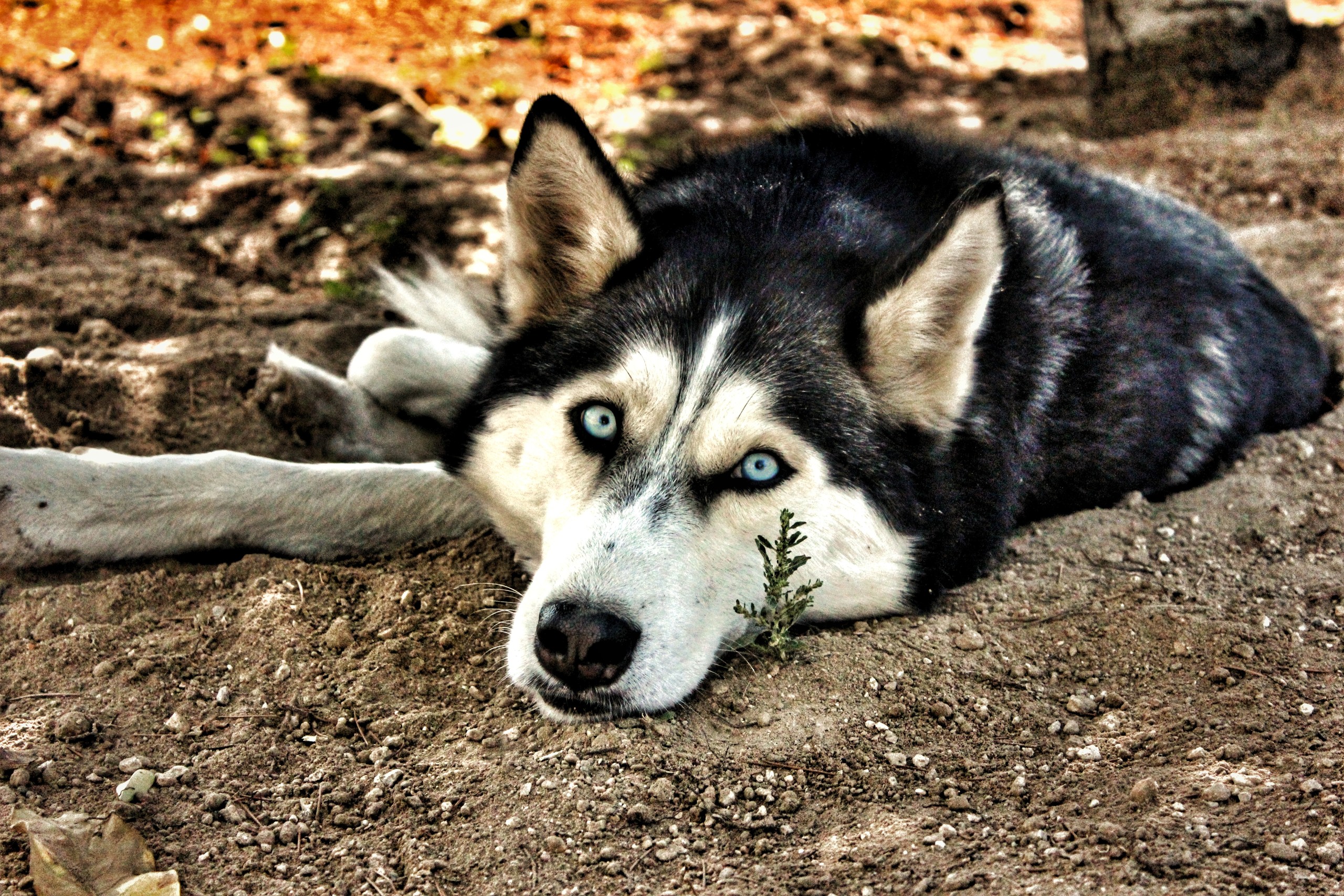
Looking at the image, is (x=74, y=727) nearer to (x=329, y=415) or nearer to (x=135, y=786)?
(x=135, y=786)

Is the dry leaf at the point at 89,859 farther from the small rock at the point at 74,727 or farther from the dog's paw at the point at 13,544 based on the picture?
the dog's paw at the point at 13,544

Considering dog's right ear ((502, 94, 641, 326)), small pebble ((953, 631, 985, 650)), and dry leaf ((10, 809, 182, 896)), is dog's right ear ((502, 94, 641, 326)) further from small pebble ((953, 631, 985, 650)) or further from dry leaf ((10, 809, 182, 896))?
dry leaf ((10, 809, 182, 896))

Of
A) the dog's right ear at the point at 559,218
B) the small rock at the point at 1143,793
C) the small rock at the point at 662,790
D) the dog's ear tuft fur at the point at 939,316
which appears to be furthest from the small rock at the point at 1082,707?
the dog's right ear at the point at 559,218

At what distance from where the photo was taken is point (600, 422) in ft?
9.82

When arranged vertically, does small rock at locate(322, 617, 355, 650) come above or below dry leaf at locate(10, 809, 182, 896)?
below

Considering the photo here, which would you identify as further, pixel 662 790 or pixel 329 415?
pixel 329 415

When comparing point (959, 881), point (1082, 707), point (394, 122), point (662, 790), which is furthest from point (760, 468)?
point (394, 122)

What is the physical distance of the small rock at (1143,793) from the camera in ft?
7.91

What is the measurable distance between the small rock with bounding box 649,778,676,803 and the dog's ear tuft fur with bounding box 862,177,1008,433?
47.3 inches

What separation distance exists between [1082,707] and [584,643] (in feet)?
4.24

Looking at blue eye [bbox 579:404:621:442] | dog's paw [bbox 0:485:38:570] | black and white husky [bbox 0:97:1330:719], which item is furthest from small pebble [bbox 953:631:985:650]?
dog's paw [bbox 0:485:38:570]

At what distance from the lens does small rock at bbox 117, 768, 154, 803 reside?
239cm

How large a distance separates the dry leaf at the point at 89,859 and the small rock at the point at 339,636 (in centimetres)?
76

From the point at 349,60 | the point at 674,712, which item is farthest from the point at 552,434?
the point at 349,60
